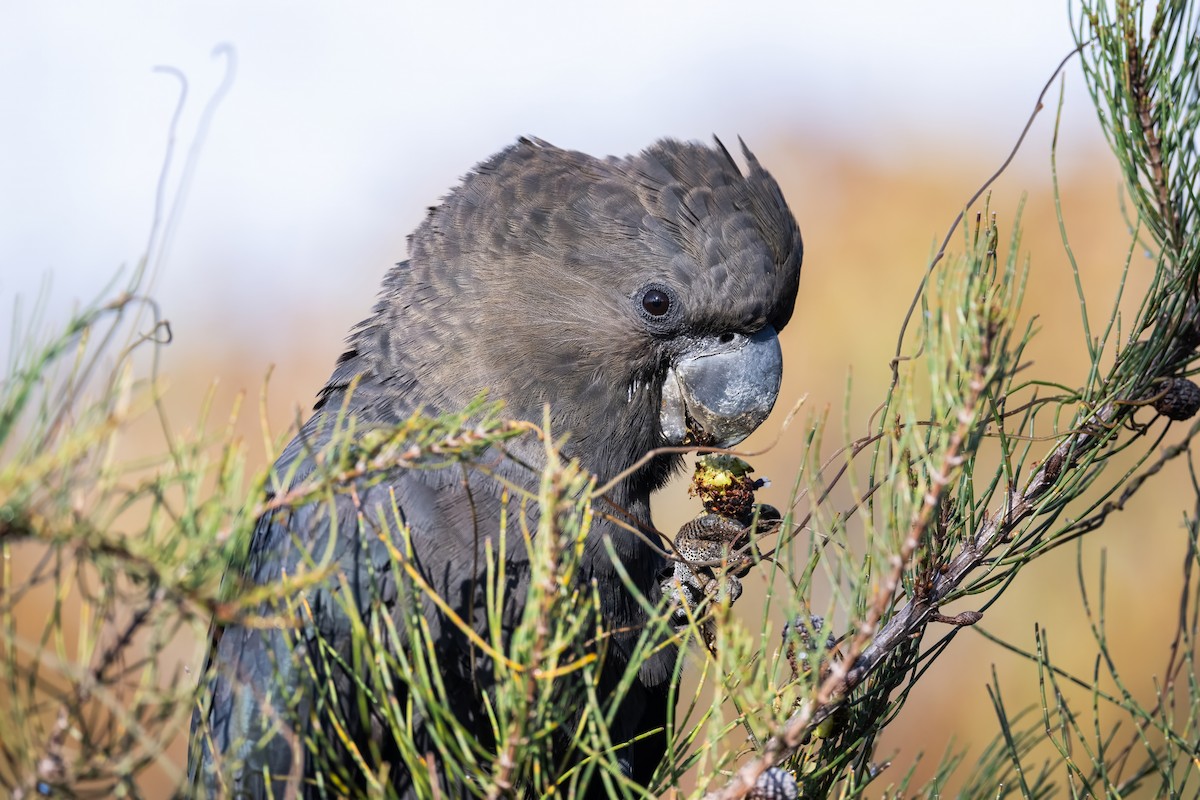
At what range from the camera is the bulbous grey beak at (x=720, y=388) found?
3.17 m

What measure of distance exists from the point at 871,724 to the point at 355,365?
187 cm

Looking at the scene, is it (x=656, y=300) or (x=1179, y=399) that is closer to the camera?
(x=1179, y=399)

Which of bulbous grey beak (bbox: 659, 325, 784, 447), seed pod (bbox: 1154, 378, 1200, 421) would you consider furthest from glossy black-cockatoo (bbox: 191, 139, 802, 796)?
seed pod (bbox: 1154, 378, 1200, 421)

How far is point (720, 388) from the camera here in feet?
10.4

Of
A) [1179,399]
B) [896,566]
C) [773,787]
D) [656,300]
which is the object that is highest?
[1179,399]

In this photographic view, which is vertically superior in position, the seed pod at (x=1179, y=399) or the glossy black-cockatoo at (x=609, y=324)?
the seed pod at (x=1179, y=399)

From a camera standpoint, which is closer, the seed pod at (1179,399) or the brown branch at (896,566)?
the brown branch at (896,566)

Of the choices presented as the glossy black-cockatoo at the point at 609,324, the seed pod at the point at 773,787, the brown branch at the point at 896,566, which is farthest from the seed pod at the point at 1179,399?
the glossy black-cockatoo at the point at 609,324

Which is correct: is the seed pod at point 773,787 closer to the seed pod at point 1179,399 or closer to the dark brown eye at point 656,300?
the seed pod at point 1179,399

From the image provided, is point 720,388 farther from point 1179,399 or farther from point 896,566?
point 896,566

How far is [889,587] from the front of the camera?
5.00ft

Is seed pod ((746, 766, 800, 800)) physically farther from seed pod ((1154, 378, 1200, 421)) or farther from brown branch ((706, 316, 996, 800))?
seed pod ((1154, 378, 1200, 421))

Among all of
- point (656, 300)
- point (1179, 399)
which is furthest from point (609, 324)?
point (1179, 399)

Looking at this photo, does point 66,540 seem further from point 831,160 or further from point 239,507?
point 831,160
